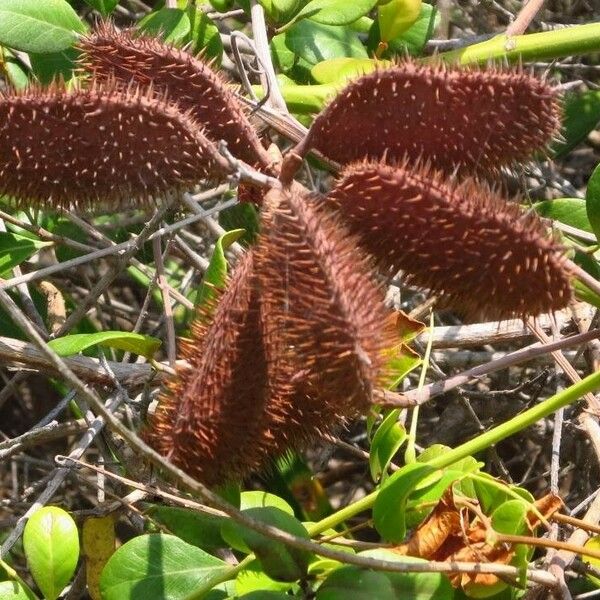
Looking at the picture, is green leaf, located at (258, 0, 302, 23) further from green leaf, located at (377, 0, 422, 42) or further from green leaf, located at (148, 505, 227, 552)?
green leaf, located at (148, 505, 227, 552)

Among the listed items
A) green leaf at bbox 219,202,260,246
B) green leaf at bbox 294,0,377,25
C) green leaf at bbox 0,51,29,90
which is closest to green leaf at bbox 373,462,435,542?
green leaf at bbox 219,202,260,246

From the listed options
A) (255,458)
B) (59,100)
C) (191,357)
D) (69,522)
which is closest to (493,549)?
(255,458)

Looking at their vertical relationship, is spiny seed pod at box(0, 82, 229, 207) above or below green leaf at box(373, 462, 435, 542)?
above

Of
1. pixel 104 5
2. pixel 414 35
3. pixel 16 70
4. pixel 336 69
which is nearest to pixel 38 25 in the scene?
pixel 104 5

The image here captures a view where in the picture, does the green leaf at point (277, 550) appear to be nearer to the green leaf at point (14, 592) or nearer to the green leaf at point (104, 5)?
the green leaf at point (14, 592)

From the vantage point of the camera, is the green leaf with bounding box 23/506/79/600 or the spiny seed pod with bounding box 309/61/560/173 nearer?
the spiny seed pod with bounding box 309/61/560/173

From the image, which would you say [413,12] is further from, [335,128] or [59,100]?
[59,100]
